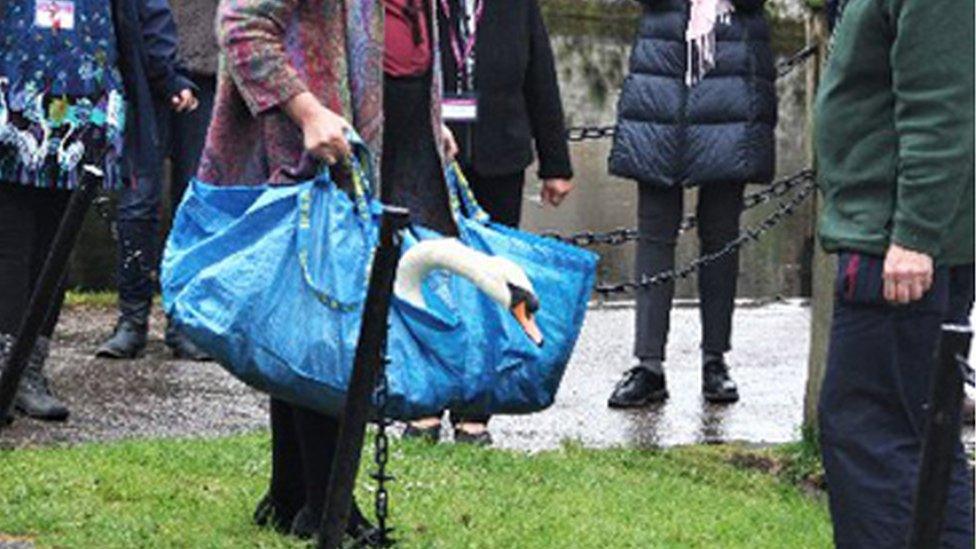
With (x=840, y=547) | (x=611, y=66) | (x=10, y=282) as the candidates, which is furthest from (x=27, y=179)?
(x=611, y=66)

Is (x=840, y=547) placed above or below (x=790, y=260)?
above

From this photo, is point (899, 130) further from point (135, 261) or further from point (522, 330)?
point (135, 261)

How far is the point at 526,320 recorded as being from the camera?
5430 mm

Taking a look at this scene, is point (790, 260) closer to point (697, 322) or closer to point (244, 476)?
point (697, 322)

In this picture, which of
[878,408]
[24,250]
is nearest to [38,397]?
[24,250]

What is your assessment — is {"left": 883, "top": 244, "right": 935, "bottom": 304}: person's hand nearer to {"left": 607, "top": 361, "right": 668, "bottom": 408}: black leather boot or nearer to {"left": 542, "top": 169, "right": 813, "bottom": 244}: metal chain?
{"left": 542, "top": 169, "right": 813, "bottom": 244}: metal chain

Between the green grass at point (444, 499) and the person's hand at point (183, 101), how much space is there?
1.58 meters

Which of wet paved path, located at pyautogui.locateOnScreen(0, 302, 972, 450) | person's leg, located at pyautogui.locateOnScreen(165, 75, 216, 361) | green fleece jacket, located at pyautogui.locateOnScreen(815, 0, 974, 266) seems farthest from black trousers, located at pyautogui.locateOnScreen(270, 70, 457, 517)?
person's leg, located at pyautogui.locateOnScreen(165, 75, 216, 361)

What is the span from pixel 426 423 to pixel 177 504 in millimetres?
1893

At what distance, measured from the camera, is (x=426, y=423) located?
862 cm

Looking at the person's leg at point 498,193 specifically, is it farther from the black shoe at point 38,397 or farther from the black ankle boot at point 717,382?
the black ankle boot at point 717,382

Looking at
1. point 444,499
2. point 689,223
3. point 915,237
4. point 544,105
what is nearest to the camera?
point 915,237

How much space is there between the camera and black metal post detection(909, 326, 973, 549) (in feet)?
13.5

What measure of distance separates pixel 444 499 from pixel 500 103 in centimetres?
167
